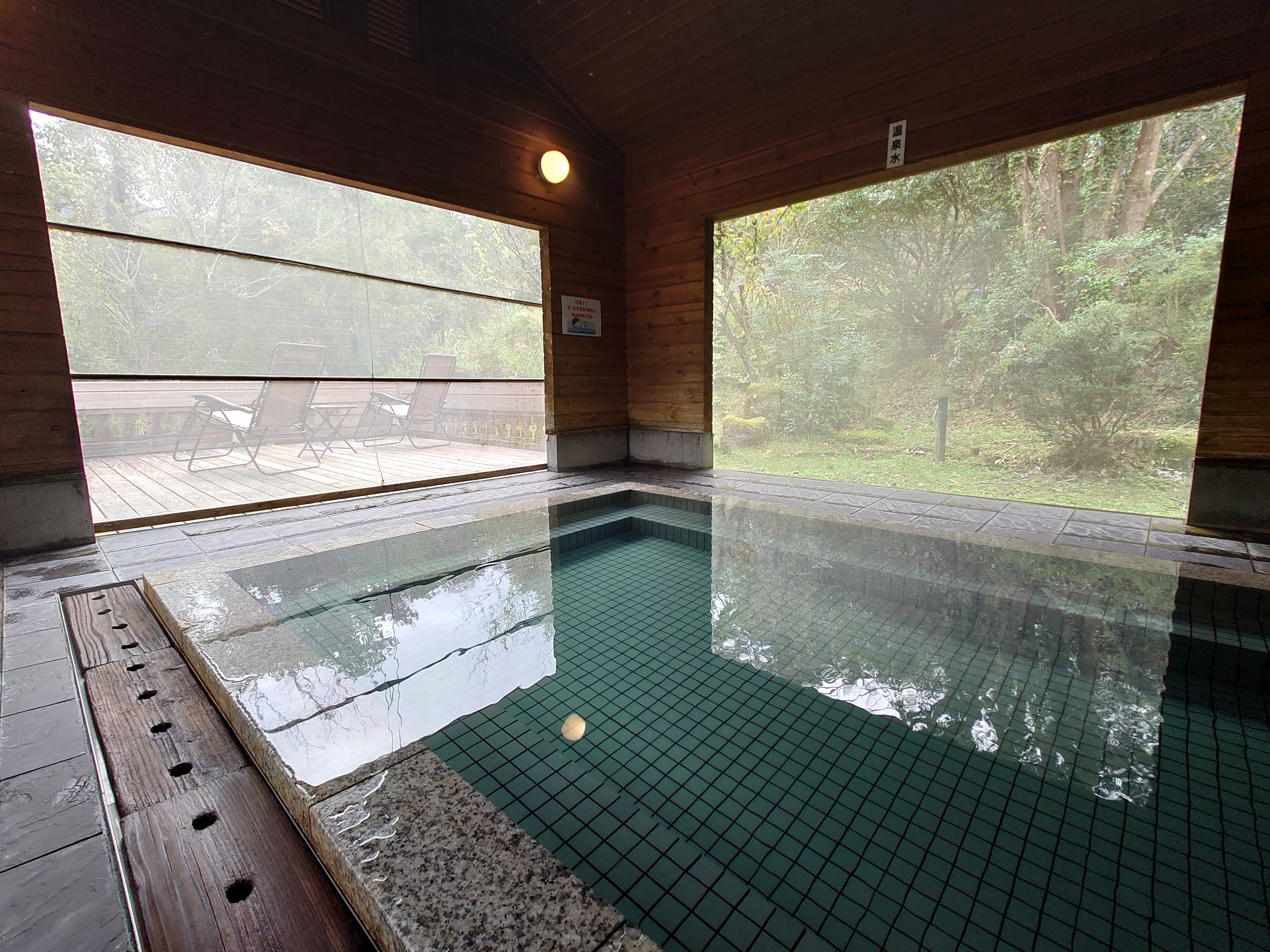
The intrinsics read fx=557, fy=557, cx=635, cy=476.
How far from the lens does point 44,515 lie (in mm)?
2898

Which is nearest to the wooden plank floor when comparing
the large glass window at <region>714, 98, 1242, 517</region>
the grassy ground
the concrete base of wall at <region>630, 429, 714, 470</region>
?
the concrete base of wall at <region>630, 429, 714, 470</region>

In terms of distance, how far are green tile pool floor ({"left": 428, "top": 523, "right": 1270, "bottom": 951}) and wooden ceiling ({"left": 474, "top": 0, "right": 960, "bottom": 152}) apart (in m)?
4.15

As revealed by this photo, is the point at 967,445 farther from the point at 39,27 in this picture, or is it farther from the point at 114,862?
the point at 39,27

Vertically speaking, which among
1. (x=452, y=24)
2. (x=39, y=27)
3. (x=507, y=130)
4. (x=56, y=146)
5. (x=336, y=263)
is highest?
(x=452, y=24)

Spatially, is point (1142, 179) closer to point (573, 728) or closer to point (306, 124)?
point (306, 124)

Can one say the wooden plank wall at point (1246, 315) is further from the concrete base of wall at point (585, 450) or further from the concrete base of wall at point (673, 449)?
the concrete base of wall at point (585, 450)

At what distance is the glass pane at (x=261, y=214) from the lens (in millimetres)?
3012

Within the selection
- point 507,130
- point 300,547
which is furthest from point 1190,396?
point 300,547

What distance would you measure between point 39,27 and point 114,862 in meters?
3.88

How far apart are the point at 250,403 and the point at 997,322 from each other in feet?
27.6

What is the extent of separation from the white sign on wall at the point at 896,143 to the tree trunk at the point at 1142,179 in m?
4.51

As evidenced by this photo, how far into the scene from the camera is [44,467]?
2885 millimetres

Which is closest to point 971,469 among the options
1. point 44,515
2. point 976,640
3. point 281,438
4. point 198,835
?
point 976,640

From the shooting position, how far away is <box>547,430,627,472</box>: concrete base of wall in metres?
5.33
